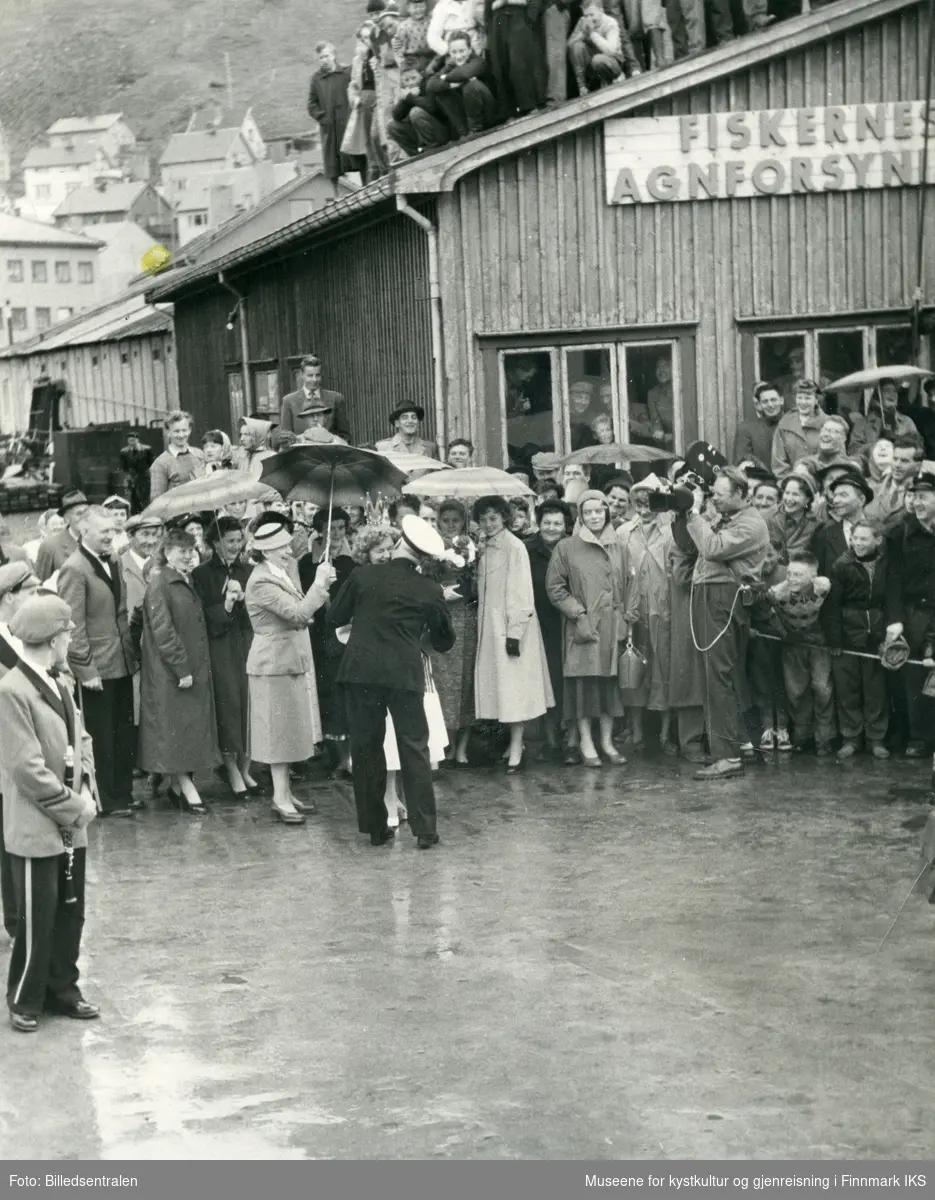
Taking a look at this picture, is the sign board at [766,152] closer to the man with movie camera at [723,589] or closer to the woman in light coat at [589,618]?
the woman in light coat at [589,618]

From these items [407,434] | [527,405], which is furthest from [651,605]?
[527,405]

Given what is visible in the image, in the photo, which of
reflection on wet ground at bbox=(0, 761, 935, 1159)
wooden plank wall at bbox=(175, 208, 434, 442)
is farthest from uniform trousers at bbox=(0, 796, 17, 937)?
wooden plank wall at bbox=(175, 208, 434, 442)

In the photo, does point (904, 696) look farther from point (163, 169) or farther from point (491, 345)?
point (163, 169)

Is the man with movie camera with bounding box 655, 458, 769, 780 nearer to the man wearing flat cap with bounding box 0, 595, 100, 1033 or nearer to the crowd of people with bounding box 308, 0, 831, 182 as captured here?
the man wearing flat cap with bounding box 0, 595, 100, 1033

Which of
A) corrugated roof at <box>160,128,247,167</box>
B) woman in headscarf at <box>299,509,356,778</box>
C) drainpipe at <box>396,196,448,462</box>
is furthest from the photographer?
corrugated roof at <box>160,128,247,167</box>

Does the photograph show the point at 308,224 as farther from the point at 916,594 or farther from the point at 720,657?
the point at 916,594

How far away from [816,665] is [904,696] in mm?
684

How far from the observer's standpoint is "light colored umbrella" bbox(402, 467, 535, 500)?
12.0 meters

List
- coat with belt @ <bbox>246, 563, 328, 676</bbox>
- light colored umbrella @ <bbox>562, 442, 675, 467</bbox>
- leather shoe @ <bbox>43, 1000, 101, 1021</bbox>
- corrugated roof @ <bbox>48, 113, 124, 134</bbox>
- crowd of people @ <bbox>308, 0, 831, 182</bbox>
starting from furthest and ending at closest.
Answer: corrugated roof @ <bbox>48, 113, 124, 134</bbox> < crowd of people @ <bbox>308, 0, 831, 182</bbox> < light colored umbrella @ <bbox>562, 442, 675, 467</bbox> < coat with belt @ <bbox>246, 563, 328, 676</bbox> < leather shoe @ <bbox>43, 1000, 101, 1021</bbox>

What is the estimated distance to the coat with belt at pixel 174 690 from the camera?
37.6 feet

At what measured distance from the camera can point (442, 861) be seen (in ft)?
32.6

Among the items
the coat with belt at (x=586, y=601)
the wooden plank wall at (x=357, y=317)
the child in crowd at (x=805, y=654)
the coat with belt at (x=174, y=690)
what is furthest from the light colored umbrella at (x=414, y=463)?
the child in crowd at (x=805, y=654)

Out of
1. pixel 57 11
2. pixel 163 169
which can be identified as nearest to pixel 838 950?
pixel 57 11

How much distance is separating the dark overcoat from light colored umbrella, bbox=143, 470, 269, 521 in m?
0.53
